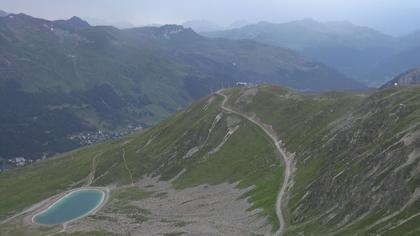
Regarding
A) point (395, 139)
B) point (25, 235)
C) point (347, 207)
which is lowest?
point (25, 235)

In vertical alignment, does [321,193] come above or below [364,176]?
below

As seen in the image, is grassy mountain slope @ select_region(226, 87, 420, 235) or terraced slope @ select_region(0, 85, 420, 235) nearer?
grassy mountain slope @ select_region(226, 87, 420, 235)

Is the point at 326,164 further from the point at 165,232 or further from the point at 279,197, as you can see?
the point at 165,232

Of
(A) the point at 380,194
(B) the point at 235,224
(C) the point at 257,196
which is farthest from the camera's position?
(C) the point at 257,196

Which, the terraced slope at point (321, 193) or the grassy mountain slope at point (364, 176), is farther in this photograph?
the terraced slope at point (321, 193)

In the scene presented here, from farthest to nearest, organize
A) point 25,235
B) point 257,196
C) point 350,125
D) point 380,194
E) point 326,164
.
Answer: point 25,235 < point 350,125 < point 257,196 < point 326,164 < point 380,194

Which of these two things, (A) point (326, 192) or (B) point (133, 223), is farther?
(B) point (133, 223)

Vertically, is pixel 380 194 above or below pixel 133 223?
above

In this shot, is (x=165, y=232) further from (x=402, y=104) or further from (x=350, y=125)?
(x=402, y=104)

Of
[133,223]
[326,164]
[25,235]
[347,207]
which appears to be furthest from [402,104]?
[25,235]

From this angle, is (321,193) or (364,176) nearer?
(364,176)
